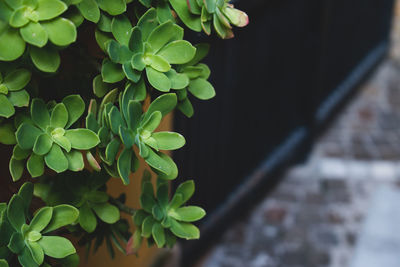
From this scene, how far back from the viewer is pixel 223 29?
140 cm

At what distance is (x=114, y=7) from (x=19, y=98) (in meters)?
0.29

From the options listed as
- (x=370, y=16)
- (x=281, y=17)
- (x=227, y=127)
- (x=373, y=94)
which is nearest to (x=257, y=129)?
(x=227, y=127)

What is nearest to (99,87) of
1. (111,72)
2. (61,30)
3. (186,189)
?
(111,72)

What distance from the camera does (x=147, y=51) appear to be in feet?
4.26

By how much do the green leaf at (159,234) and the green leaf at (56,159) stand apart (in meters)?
0.36

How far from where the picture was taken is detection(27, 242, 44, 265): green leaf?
3.92 feet

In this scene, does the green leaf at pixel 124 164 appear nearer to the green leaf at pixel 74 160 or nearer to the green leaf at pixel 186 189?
the green leaf at pixel 74 160

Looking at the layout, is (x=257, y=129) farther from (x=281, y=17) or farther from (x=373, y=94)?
(x=373, y=94)

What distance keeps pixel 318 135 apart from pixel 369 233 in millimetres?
1450

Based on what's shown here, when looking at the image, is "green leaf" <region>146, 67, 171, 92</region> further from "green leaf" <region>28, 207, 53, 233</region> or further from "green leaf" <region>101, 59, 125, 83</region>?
"green leaf" <region>28, 207, 53, 233</region>

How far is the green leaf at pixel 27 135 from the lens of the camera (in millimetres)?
1157

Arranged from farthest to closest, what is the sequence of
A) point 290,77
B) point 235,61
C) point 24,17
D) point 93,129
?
point 290,77 → point 235,61 → point 93,129 → point 24,17

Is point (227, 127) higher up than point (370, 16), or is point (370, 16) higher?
point (227, 127)

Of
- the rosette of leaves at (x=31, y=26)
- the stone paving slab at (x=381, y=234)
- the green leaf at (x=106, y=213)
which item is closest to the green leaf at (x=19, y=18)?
the rosette of leaves at (x=31, y=26)
